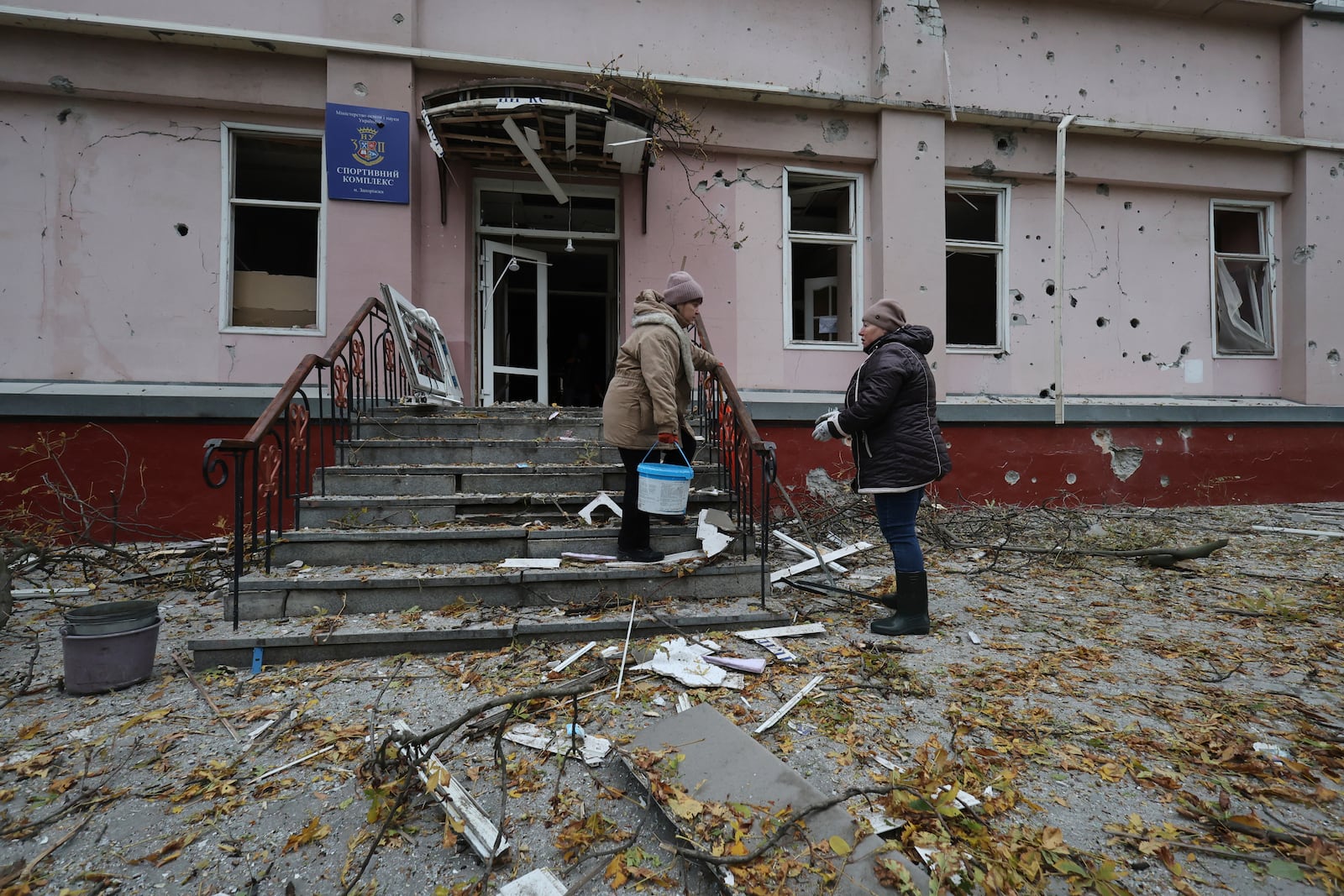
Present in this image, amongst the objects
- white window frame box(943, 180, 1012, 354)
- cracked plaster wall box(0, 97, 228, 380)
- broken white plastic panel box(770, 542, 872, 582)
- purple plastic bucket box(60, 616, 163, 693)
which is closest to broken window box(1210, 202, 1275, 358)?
white window frame box(943, 180, 1012, 354)

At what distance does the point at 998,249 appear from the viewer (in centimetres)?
758

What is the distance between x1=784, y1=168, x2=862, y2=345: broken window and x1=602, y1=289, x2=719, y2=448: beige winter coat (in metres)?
3.69

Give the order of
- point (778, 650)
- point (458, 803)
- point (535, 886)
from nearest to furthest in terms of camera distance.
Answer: point (535, 886)
point (458, 803)
point (778, 650)

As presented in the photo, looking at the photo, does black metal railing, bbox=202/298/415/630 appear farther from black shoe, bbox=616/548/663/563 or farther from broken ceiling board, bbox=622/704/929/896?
Result: broken ceiling board, bbox=622/704/929/896

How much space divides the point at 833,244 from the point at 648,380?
480cm

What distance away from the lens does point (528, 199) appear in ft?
23.7

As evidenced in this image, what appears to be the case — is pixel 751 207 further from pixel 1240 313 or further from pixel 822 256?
pixel 1240 313

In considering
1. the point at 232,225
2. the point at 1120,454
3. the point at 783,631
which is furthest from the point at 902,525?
the point at 232,225

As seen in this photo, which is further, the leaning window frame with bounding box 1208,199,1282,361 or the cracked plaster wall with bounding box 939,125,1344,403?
the leaning window frame with bounding box 1208,199,1282,361

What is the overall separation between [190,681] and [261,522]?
8.58 feet

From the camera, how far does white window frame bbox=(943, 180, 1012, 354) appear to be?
24.6 feet

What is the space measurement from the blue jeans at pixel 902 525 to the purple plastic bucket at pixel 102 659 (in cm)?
367

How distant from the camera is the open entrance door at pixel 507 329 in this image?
6.94 m

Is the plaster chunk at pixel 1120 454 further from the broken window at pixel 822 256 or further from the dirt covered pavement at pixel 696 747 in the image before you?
the dirt covered pavement at pixel 696 747
